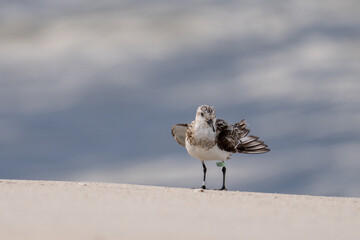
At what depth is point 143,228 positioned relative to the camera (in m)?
5.46

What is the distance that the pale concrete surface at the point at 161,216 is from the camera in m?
5.32

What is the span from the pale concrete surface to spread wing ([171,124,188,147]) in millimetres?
3418

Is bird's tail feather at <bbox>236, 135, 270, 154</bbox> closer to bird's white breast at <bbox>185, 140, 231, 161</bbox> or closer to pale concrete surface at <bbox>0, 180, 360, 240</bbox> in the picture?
Result: bird's white breast at <bbox>185, 140, 231, 161</bbox>

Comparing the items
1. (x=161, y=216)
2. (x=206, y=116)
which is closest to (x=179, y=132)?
(x=206, y=116)

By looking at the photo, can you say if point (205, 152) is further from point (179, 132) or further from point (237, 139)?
point (179, 132)

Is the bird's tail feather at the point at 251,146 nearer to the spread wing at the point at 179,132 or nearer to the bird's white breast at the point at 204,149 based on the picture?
the bird's white breast at the point at 204,149

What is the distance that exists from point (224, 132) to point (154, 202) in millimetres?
3972

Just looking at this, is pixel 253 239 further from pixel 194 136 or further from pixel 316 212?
pixel 194 136

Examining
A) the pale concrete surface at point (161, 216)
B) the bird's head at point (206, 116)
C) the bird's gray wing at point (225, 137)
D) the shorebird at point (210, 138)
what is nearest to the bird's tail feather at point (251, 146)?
the shorebird at point (210, 138)

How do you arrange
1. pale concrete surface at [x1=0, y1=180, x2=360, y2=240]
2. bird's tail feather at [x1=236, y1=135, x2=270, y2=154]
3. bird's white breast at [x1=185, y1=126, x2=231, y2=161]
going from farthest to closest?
bird's tail feather at [x1=236, y1=135, x2=270, y2=154]
bird's white breast at [x1=185, y1=126, x2=231, y2=161]
pale concrete surface at [x1=0, y1=180, x2=360, y2=240]

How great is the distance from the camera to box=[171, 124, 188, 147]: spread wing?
11.5 metres

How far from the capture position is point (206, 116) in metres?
10.6

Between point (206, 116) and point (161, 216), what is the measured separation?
463 cm

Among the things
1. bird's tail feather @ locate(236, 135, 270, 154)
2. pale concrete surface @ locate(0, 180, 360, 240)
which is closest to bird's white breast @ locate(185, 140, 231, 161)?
bird's tail feather @ locate(236, 135, 270, 154)
